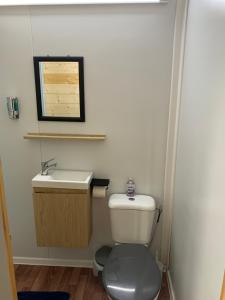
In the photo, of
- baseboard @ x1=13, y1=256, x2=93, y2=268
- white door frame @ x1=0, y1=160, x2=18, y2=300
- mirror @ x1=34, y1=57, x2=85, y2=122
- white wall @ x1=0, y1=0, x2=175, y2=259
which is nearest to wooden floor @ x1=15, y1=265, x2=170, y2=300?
baseboard @ x1=13, y1=256, x2=93, y2=268

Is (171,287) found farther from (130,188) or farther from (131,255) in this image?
(130,188)

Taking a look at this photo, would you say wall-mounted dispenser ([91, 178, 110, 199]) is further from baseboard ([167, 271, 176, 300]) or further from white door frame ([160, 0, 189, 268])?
A: baseboard ([167, 271, 176, 300])

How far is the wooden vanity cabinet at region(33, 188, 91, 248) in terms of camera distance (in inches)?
75.2

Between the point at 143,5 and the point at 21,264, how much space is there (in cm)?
244

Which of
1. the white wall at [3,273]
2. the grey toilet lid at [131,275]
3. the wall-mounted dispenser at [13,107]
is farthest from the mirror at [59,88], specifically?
the white wall at [3,273]

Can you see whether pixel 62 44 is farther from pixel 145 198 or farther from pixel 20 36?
pixel 145 198

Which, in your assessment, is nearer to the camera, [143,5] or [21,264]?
[143,5]

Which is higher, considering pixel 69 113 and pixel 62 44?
pixel 62 44

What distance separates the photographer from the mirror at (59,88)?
1.91 meters

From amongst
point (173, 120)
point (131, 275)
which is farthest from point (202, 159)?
point (131, 275)

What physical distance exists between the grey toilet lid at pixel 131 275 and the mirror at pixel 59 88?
3.50ft

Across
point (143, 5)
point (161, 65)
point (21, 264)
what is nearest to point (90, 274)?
point (21, 264)

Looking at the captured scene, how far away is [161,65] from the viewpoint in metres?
1.86

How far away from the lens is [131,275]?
1.55 metres
